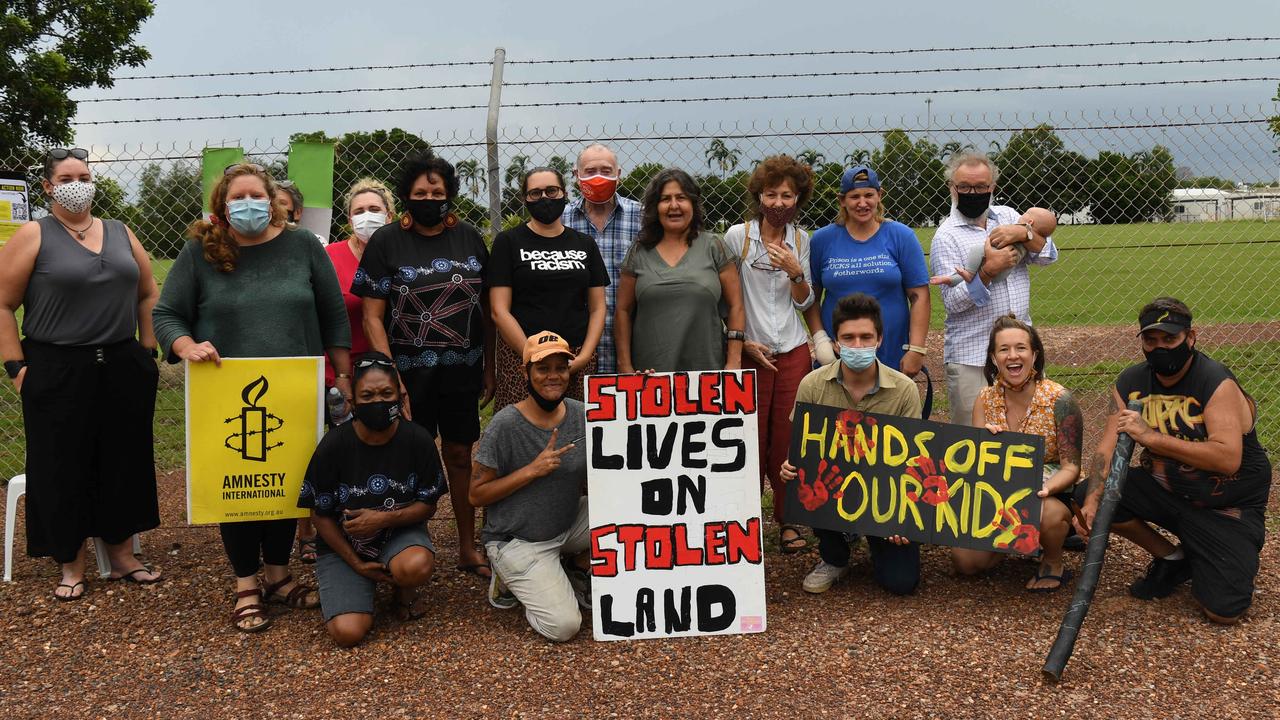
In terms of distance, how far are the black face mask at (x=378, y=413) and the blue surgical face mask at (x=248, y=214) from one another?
0.94 meters

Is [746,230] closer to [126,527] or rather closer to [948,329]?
[948,329]

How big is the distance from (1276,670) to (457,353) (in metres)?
3.76

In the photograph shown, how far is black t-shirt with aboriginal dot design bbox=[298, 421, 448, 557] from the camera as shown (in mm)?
4551

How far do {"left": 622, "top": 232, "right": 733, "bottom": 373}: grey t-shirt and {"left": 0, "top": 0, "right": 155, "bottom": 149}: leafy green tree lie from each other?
10722mm

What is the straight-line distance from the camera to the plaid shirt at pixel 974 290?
17.4 feet

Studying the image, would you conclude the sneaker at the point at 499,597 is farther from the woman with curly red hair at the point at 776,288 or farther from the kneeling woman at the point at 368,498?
the woman with curly red hair at the point at 776,288

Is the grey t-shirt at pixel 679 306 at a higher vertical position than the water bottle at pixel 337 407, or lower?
higher

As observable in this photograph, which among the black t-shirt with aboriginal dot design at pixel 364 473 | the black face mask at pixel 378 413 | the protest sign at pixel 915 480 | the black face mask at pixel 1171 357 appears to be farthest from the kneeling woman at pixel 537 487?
the black face mask at pixel 1171 357

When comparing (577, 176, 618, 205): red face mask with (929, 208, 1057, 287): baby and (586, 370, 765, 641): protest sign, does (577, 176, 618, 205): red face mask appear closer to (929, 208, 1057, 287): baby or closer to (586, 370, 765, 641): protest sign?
(586, 370, 765, 641): protest sign

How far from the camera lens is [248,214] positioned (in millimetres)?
4523

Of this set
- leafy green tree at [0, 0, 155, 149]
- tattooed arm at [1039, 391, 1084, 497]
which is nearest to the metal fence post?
tattooed arm at [1039, 391, 1084, 497]

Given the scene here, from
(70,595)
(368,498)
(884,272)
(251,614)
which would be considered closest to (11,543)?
(70,595)

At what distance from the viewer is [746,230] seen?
5309 mm

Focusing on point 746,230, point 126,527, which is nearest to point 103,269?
point 126,527
